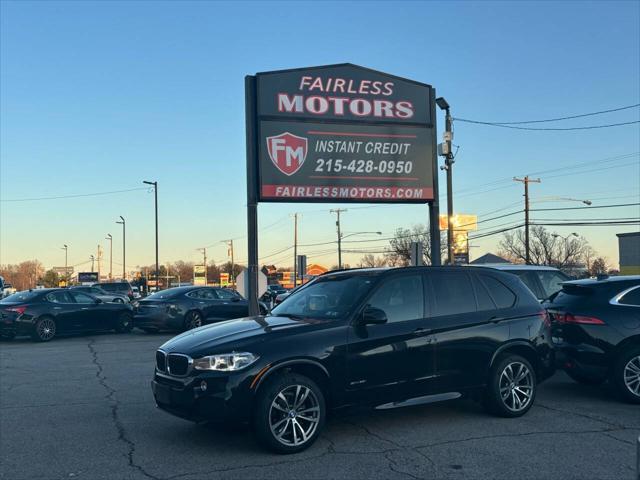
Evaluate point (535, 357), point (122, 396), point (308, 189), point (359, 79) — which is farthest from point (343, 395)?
point (359, 79)

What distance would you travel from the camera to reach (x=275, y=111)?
17.0 m

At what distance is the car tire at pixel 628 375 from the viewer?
7.95 metres

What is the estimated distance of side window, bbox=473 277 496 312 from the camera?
24.2 ft

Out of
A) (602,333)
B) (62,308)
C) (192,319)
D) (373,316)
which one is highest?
(373,316)

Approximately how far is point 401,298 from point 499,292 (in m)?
1.48

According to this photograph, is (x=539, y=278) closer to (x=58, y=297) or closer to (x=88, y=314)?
(x=88, y=314)

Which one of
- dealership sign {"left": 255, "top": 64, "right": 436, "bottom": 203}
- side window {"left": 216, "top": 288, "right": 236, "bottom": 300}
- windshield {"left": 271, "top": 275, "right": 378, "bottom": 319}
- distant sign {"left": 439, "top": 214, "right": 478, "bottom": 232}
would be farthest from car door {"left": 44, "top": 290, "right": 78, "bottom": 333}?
distant sign {"left": 439, "top": 214, "right": 478, "bottom": 232}

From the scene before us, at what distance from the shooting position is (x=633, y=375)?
26.3 ft

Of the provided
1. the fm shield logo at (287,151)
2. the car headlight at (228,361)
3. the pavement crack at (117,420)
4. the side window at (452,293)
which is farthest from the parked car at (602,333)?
the fm shield logo at (287,151)

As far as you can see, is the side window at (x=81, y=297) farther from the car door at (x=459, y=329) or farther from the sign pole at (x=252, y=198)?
the car door at (x=459, y=329)

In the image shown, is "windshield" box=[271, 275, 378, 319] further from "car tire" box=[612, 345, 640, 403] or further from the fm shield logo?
the fm shield logo

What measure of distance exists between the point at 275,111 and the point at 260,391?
12190 mm

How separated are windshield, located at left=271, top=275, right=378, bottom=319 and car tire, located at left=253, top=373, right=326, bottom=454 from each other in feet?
2.95

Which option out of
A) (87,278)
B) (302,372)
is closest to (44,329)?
(302,372)
